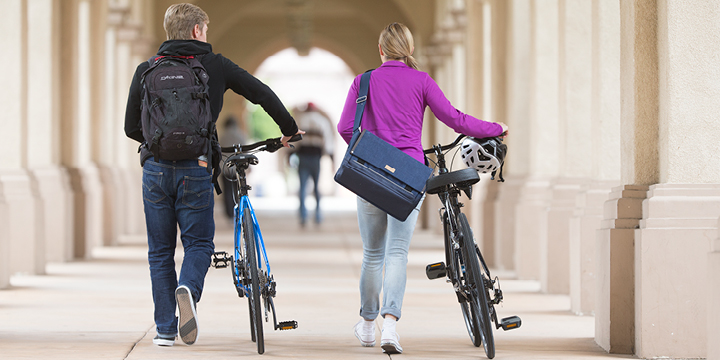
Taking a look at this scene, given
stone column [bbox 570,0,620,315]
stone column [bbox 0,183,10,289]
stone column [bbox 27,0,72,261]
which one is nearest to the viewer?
stone column [bbox 570,0,620,315]

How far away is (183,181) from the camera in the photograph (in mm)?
5246

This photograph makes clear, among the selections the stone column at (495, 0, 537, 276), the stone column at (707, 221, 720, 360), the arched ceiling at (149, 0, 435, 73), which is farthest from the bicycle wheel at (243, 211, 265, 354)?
the arched ceiling at (149, 0, 435, 73)

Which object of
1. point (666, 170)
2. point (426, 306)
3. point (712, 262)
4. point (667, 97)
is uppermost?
point (667, 97)

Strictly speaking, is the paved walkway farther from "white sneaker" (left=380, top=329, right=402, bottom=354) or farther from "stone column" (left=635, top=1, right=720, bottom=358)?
"stone column" (left=635, top=1, right=720, bottom=358)

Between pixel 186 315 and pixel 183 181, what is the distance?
0.68m

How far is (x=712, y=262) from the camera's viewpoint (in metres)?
4.29

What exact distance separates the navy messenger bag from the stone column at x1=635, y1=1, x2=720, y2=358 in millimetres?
1243

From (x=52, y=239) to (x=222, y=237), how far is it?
441 centimetres

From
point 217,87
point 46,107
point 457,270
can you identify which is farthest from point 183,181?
point 46,107

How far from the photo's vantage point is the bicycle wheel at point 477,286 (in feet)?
16.1

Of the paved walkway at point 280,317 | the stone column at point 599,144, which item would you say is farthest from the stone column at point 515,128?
the stone column at point 599,144

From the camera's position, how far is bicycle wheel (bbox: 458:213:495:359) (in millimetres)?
4895

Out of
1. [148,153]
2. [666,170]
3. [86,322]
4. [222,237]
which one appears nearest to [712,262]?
[666,170]

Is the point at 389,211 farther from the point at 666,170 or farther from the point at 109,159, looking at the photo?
the point at 109,159
